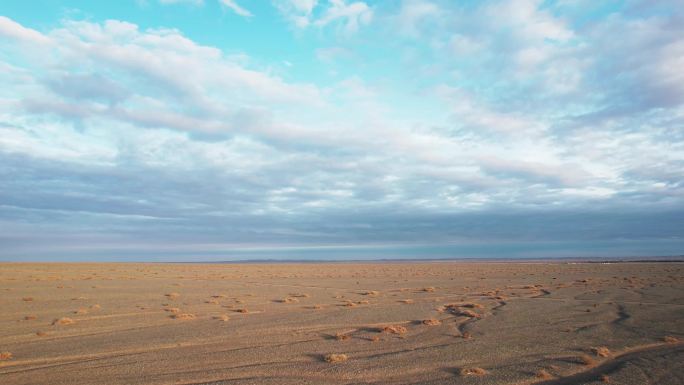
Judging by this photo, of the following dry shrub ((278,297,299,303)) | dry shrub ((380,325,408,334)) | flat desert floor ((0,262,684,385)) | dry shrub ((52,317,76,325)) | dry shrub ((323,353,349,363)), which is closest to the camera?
flat desert floor ((0,262,684,385))

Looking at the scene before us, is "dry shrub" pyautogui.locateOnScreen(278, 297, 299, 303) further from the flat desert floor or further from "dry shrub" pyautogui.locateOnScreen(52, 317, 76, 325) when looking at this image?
Result: "dry shrub" pyautogui.locateOnScreen(52, 317, 76, 325)

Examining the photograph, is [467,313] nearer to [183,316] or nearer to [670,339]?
[670,339]

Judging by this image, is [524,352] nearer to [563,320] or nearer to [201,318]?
[563,320]

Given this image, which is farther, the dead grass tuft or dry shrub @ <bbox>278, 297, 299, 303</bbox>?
dry shrub @ <bbox>278, 297, 299, 303</bbox>

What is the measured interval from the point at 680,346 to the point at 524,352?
14.9ft

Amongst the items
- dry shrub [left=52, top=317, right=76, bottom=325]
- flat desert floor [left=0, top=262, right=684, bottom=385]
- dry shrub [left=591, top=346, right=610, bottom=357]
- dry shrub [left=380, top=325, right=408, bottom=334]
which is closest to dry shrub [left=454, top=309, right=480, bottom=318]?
flat desert floor [left=0, top=262, right=684, bottom=385]

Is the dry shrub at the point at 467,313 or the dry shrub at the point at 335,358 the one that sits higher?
the dry shrub at the point at 467,313

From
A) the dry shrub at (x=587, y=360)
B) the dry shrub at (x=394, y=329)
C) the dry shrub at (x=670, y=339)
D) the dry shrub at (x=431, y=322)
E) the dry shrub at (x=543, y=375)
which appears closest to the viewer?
the dry shrub at (x=543, y=375)

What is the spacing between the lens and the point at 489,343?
12406 mm

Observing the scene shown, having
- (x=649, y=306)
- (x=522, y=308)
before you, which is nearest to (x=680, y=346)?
(x=522, y=308)

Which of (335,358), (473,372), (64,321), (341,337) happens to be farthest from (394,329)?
(64,321)

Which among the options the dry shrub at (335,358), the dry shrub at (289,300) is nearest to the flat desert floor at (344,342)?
the dry shrub at (335,358)

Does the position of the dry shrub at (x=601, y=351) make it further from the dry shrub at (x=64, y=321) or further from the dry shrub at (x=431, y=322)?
the dry shrub at (x=64, y=321)

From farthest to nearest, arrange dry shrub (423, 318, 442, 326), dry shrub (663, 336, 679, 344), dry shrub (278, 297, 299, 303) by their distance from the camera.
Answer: dry shrub (278, 297, 299, 303)
dry shrub (423, 318, 442, 326)
dry shrub (663, 336, 679, 344)
